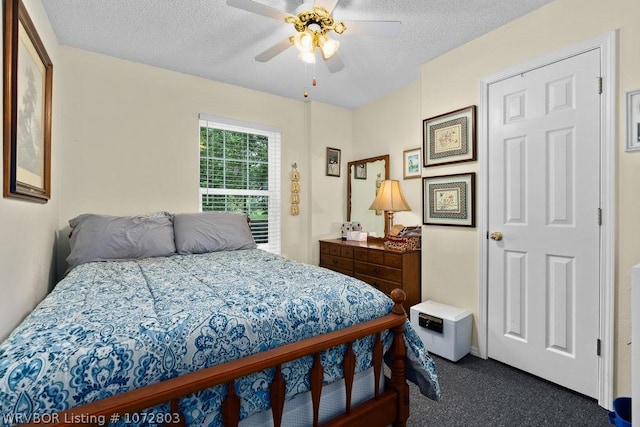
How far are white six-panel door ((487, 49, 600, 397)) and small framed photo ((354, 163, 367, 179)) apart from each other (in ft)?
5.45

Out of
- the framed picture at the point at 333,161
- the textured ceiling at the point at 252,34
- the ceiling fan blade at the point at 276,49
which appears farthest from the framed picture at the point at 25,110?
the framed picture at the point at 333,161

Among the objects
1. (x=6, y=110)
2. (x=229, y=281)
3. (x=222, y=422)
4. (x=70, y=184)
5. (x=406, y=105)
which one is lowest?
(x=222, y=422)

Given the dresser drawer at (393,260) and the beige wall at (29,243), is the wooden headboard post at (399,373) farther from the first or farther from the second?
the beige wall at (29,243)

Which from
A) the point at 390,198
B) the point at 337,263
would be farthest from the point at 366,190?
the point at 337,263

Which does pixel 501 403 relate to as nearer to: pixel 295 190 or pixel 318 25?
pixel 318 25

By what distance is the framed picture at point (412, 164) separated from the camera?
10.3ft

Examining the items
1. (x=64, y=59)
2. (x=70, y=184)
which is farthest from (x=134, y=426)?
(x=64, y=59)

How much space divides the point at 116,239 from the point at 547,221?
2987mm

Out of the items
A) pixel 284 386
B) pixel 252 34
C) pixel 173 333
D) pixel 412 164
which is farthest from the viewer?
pixel 412 164

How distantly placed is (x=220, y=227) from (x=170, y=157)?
0.93 metres

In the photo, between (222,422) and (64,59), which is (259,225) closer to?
(64,59)

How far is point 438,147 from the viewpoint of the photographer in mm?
2645

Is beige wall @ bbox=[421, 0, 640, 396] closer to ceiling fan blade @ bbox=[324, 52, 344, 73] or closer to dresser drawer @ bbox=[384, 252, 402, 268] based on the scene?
dresser drawer @ bbox=[384, 252, 402, 268]

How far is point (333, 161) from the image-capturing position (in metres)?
3.92
